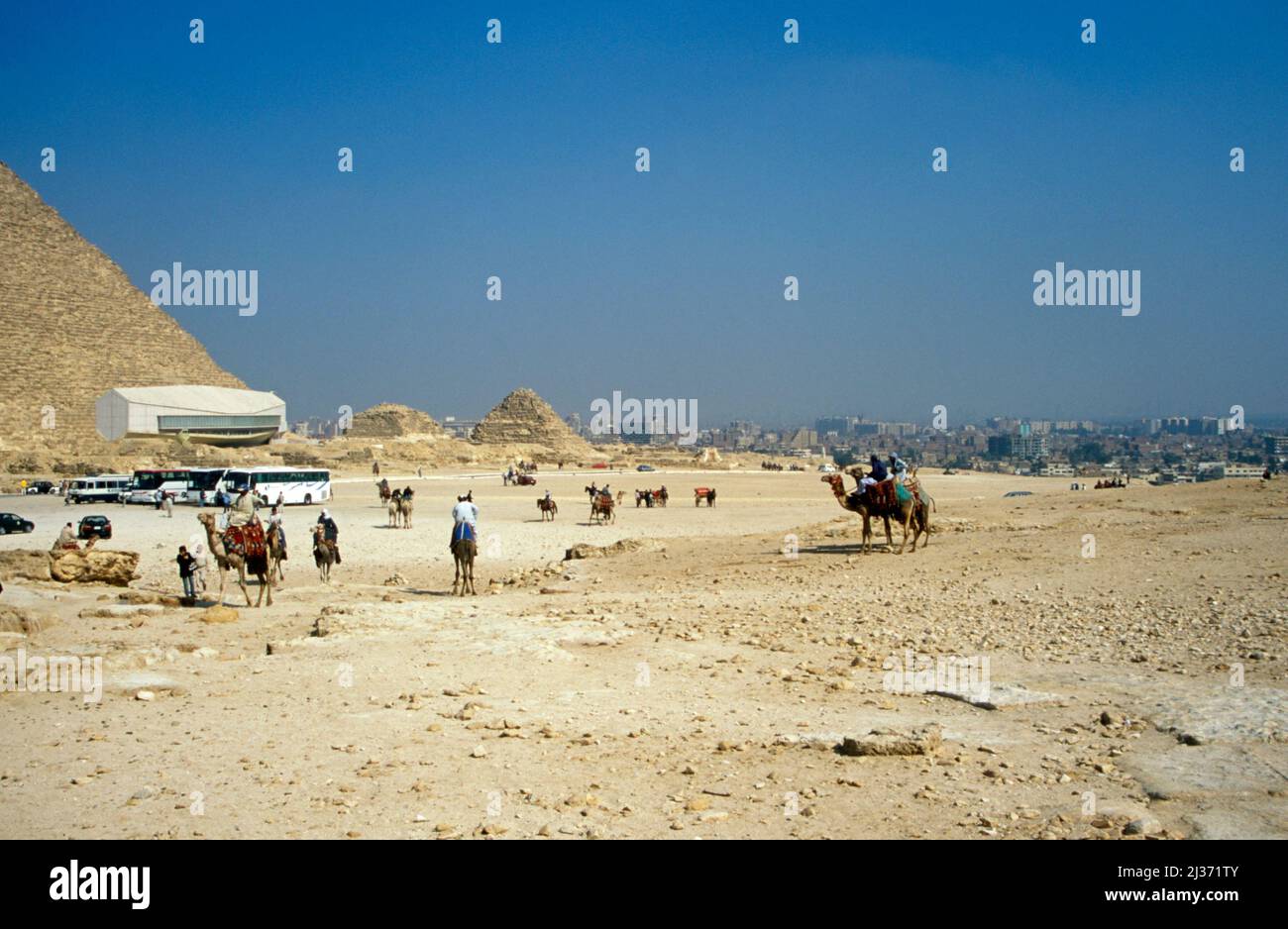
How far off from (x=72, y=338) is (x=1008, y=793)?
330 feet

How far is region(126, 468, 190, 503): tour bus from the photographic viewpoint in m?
38.2

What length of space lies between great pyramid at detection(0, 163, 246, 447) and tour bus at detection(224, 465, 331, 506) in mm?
40062

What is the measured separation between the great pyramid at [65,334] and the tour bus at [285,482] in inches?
1577

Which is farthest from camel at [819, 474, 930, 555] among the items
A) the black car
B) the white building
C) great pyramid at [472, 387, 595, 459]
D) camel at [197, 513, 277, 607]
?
great pyramid at [472, 387, 595, 459]

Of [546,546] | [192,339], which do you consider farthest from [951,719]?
[192,339]

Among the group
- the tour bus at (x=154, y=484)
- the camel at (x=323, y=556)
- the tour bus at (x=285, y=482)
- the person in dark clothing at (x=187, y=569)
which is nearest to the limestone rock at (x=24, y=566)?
the person in dark clothing at (x=187, y=569)

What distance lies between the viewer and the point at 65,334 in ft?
295

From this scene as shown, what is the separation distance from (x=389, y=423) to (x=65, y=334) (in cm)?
3289

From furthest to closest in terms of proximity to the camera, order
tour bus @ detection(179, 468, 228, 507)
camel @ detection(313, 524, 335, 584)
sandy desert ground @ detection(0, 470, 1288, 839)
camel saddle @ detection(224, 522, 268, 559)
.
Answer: tour bus @ detection(179, 468, 228, 507) < camel @ detection(313, 524, 335, 584) < camel saddle @ detection(224, 522, 268, 559) < sandy desert ground @ detection(0, 470, 1288, 839)

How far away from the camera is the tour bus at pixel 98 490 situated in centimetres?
3841

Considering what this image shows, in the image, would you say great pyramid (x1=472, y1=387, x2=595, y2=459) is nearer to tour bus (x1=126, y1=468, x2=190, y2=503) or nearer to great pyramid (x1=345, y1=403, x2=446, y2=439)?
great pyramid (x1=345, y1=403, x2=446, y2=439)

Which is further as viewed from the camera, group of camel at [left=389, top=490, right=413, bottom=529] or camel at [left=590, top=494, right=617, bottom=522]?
camel at [left=590, top=494, right=617, bottom=522]
